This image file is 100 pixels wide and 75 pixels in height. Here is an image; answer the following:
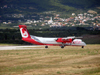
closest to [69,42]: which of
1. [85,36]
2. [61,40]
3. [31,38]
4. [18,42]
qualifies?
[61,40]

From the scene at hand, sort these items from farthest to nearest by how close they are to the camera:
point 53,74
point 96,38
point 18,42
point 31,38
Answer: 1. point 96,38
2. point 18,42
3. point 31,38
4. point 53,74

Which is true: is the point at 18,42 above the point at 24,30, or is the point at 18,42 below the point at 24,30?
below

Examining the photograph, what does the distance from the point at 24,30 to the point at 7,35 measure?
44.8m

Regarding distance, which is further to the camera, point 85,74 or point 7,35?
point 7,35

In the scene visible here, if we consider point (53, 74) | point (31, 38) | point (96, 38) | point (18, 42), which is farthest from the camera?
point (96, 38)

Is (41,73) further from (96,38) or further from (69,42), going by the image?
(96,38)

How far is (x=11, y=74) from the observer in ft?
68.1

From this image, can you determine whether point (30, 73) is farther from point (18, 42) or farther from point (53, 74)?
point (18, 42)

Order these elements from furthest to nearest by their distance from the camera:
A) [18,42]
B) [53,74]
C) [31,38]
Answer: [18,42]
[31,38]
[53,74]

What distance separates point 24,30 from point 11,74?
164 ft

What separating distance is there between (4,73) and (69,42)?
49509mm

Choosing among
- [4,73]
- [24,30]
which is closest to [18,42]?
[24,30]

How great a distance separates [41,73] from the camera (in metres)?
21.2

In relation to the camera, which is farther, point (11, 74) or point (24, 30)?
point (24, 30)
